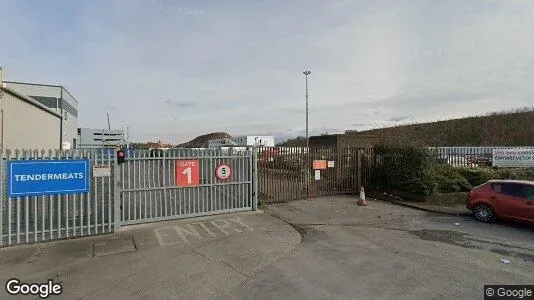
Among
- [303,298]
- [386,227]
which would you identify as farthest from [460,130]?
[303,298]

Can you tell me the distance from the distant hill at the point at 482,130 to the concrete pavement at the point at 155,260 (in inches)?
1693

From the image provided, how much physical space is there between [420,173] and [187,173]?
1002 cm

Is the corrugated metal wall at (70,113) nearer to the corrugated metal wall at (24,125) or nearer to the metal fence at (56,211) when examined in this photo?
the corrugated metal wall at (24,125)

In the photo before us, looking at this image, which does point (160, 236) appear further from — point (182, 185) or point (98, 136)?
point (98, 136)

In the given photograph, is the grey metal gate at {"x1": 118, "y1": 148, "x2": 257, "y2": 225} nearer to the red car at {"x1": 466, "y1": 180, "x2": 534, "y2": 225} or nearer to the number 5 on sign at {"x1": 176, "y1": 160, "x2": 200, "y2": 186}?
the number 5 on sign at {"x1": 176, "y1": 160, "x2": 200, "y2": 186}

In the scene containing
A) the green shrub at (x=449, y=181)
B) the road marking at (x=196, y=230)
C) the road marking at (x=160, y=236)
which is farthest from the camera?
the green shrub at (x=449, y=181)

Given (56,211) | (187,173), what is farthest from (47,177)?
(187,173)

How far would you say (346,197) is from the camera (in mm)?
14844

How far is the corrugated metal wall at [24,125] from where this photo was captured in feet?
34.2

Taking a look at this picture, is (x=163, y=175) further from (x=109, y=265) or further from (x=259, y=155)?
(x=259, y=155)

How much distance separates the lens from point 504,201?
388 inches

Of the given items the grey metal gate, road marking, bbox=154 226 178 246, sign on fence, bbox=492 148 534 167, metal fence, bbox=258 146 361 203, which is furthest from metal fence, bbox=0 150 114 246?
sign on fence, bbox=492 148 534 167

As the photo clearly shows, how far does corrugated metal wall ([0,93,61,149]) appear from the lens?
34.2 ft

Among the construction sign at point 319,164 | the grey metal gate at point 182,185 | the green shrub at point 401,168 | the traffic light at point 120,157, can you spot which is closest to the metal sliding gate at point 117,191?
the grey metal gate at point 182,185
